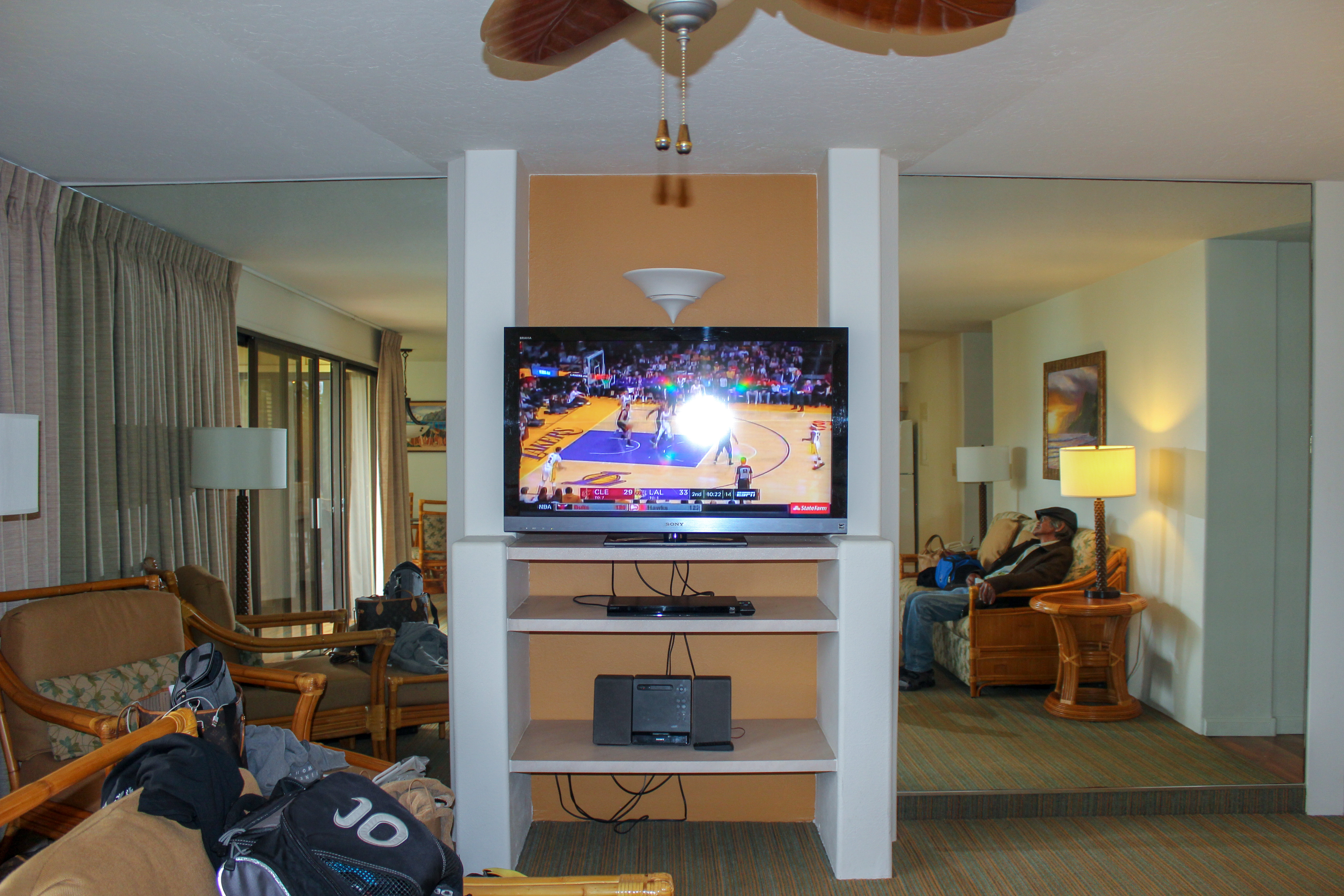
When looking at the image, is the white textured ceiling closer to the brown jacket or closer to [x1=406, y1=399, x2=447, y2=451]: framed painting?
[x1=406, y1=399, x2=447, y2=451]: framed painting

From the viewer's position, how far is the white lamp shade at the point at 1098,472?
3092 mm

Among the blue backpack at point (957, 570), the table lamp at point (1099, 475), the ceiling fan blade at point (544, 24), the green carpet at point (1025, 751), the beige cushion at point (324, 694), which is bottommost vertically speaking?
the green carpet at point (1025, 751)

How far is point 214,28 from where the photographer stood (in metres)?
2.03

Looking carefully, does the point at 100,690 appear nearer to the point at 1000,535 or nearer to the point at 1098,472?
the point at 1000,535

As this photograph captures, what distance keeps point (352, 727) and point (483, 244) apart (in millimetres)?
1809

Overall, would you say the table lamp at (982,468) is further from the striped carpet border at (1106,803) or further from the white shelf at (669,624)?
the striped carpet border at (1106,803)

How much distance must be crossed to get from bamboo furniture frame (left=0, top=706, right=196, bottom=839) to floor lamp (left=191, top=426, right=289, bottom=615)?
1.62 meters

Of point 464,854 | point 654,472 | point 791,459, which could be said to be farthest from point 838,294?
point 464,854

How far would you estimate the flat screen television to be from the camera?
108 inches

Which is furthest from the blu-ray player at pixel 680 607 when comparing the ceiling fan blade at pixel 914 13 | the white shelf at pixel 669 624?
the ceiling fan blade at pixel 914 13

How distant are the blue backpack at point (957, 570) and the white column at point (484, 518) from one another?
1533 millimetres

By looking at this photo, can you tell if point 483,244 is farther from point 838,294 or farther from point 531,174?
point 838,294

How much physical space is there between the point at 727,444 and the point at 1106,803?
197 centimetres

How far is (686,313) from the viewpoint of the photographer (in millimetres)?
3119
